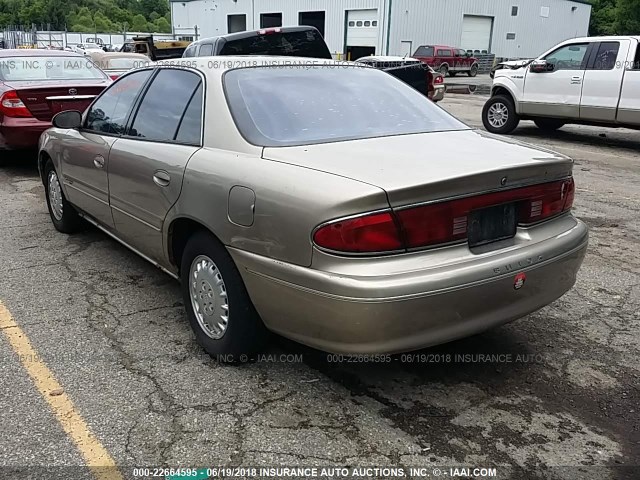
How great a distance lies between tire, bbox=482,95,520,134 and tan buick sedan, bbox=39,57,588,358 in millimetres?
8751

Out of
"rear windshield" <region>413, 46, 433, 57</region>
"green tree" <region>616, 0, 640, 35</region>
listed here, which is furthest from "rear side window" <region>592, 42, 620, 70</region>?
"green tree" <region>616, 0, 640, 35</region>

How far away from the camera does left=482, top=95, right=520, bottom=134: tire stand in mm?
12148

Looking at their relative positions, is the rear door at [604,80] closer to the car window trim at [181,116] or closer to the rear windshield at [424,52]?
the car window trim at [181,116]

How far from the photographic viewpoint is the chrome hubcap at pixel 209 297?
3221 millimetres

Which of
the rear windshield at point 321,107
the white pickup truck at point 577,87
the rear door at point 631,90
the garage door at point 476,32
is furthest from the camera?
the garage door at point 476,32

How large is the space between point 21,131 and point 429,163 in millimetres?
6477

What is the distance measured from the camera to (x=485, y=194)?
9.27 ft

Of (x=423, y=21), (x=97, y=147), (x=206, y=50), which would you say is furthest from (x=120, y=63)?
(x=423, y=21)

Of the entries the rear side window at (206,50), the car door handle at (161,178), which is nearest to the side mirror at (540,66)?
the rear side window at (206,50)

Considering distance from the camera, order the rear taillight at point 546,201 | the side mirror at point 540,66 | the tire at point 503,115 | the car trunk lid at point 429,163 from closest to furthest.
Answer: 1. the car trunk lid at point 429,163
2. the rear taillight at point 546,201
3. the side mirror at point 540,66
4. the tire at point 503,115

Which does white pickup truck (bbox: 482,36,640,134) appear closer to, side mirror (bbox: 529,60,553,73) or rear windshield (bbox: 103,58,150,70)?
side mirror (bbox: 529,60,553,73)

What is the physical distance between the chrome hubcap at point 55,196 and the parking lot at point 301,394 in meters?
1.11

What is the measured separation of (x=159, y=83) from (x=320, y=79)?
1.08 meters

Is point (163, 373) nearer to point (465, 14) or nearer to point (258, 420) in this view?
point (258, 420)
